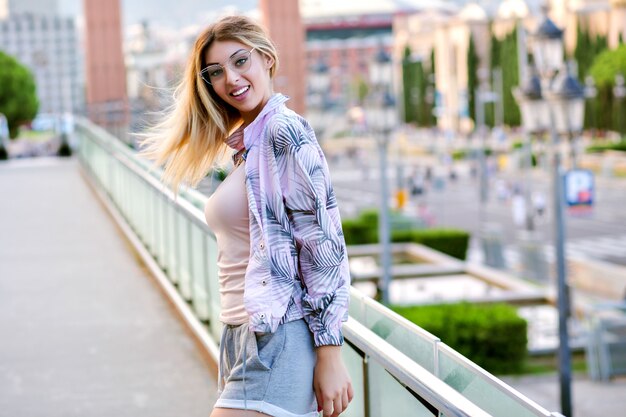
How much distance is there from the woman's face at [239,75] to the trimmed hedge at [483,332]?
13.3 m

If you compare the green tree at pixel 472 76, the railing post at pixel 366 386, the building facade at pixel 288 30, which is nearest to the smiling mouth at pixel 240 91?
the railing post at pixel 366 386

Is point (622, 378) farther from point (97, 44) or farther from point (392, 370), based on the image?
point (97, 44)

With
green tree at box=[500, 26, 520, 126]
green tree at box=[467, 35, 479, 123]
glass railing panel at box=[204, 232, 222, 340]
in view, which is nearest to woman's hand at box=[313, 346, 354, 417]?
glass railing panel at box=[204, 232, 222, 340]

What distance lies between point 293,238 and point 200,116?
530 mm

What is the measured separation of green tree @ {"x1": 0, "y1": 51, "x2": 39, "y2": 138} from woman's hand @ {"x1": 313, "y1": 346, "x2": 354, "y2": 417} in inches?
3189

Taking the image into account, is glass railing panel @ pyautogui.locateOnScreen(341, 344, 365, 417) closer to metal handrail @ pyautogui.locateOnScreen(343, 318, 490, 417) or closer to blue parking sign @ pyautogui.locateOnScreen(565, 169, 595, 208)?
metal handrail @ pyautogui.locateOnScreen(343, 318, 490, 417)

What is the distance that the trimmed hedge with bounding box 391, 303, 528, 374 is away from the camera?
53.0 feet

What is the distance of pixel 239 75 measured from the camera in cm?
284

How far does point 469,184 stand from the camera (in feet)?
207

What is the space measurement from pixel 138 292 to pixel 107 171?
297 inches

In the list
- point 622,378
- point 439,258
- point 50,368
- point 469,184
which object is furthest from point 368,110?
point 469,184

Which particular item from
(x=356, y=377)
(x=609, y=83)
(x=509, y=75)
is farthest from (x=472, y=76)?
(x=356, y=377)

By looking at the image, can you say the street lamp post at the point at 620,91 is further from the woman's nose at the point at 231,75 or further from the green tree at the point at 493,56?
the woman's nose at the point at 231,75

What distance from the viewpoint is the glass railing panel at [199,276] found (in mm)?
6691
